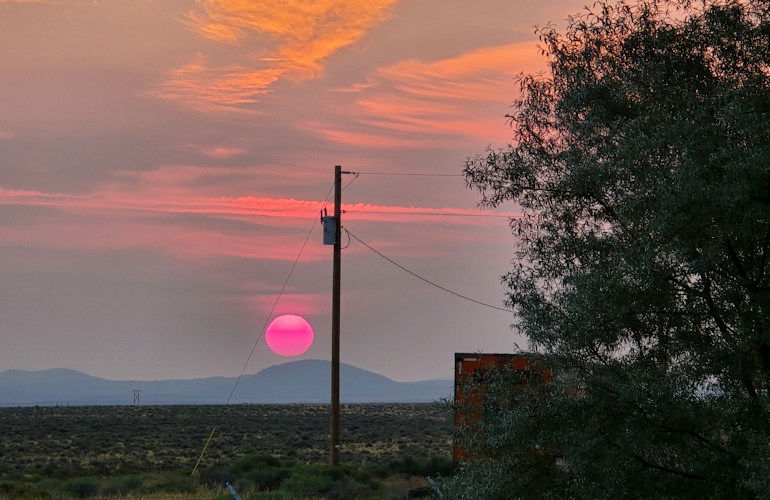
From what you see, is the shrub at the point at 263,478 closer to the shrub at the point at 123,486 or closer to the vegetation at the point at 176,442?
the shrub at the point at 123,486

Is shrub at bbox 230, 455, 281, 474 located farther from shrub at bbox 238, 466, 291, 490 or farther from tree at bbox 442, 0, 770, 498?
tree at bbox 442, 0, 770, 498

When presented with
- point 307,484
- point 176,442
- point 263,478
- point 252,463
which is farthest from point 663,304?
point 176,442

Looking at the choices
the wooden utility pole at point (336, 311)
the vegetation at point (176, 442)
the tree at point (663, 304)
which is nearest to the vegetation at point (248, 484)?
the wooden utility pole at point (336, 311)

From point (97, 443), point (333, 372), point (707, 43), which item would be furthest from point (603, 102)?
point (97, 443)

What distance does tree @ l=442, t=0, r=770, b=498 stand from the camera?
563 inches

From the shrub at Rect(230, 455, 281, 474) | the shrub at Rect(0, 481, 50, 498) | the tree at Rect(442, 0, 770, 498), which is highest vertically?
the tree at Rect(442, 0, 770, 498)

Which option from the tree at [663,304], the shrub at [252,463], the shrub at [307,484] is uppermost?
the tree at [663,304]

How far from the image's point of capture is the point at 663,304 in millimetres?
15250

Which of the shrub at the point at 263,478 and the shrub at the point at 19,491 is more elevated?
the shrub at the point at 263,478

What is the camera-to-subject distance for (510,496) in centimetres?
1659

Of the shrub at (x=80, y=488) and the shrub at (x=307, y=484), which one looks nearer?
the shrub at (x=307, y=484)

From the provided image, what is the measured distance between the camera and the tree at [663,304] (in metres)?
14.3

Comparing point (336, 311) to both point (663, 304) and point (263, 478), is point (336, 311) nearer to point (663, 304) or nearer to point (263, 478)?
point (263, 478)

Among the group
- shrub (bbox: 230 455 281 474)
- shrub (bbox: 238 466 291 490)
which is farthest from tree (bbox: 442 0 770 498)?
shrub (bbox: 230 455 281 474)
